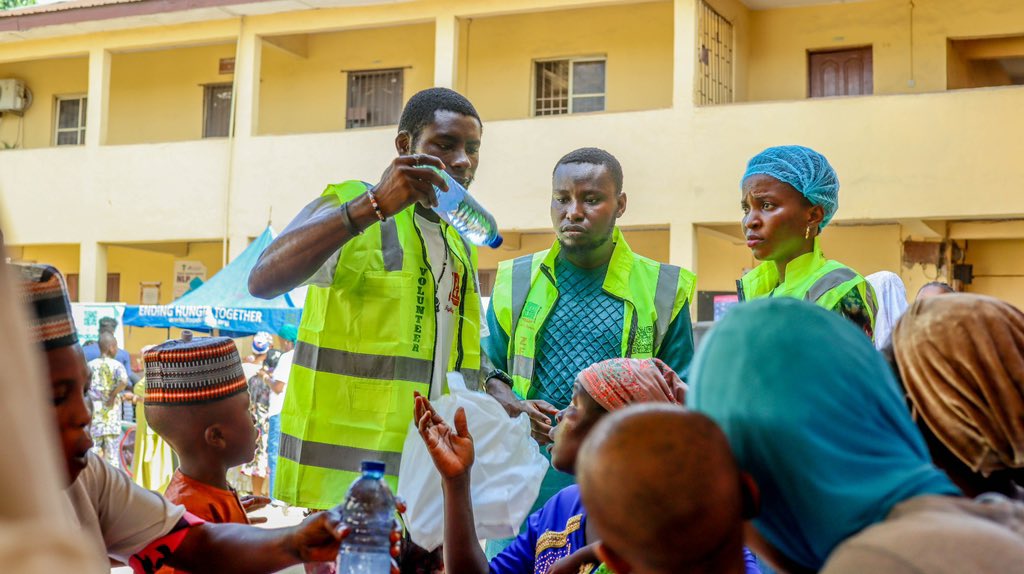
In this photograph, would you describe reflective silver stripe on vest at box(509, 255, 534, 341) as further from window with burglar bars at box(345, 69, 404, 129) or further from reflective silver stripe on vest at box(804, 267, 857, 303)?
window with burglar bars at box(345, 69, 404, 129)

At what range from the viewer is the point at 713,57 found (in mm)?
15742

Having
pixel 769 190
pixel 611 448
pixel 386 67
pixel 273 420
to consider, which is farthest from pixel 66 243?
pixel 611 448

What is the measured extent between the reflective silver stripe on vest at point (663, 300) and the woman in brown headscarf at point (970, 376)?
2259 mm

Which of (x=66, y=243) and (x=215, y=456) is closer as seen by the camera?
(x=215, y=456)

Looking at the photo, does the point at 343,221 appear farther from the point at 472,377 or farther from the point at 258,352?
the point at 258,352

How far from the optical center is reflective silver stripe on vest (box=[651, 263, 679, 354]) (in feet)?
13.8

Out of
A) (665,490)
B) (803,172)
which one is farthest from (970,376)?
(803,172)

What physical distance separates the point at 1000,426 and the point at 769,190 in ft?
7.81

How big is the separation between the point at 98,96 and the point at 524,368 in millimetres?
16987

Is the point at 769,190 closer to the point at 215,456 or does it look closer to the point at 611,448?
the point at 215,456

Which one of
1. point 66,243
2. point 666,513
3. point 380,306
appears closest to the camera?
point 666,513

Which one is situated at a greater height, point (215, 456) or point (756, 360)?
point (756, 360)

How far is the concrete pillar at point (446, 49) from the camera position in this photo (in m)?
16.7

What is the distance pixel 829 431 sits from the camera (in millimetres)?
1607
